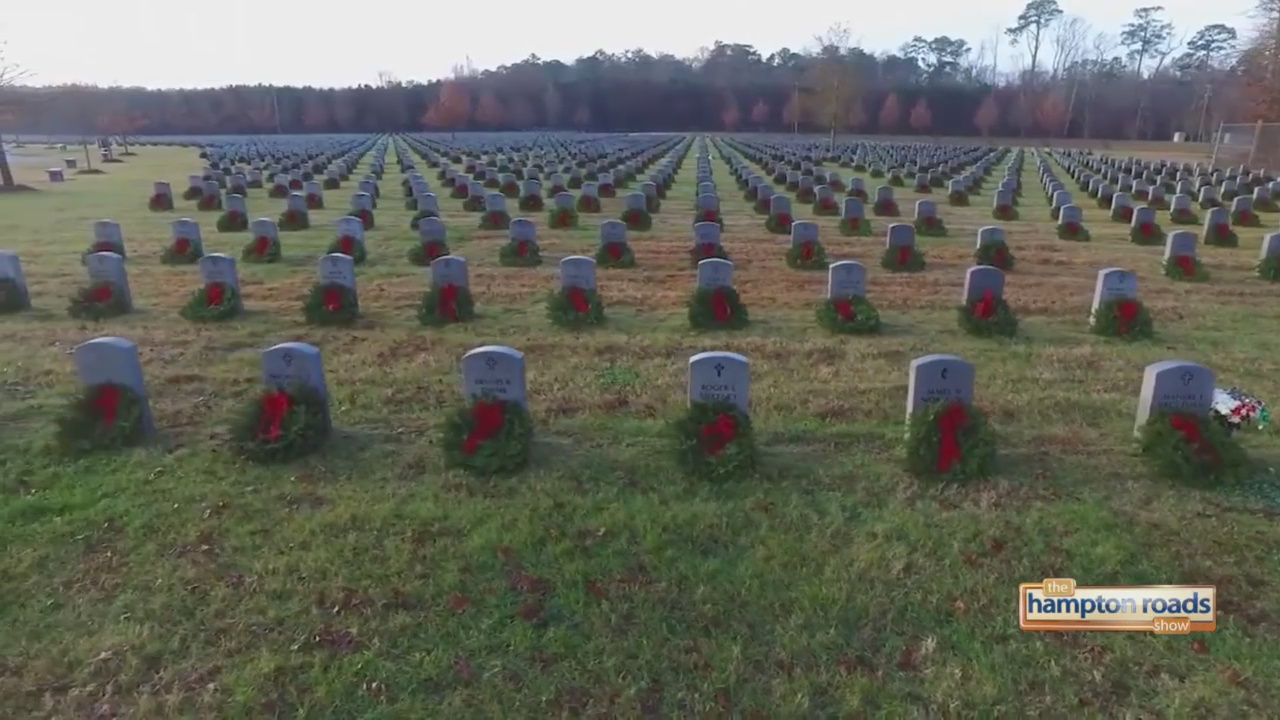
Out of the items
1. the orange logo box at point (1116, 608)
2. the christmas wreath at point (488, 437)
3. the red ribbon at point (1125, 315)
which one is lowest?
the orange logo box at point (1116, 608)

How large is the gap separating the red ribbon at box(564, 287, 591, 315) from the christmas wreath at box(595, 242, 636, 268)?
2890 mm

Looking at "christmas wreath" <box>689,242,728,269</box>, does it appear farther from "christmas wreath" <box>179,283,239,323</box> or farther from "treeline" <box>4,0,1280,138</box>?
"treeline" <box>4,0,1280,138</box>

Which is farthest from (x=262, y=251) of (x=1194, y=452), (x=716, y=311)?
(x=1194, y=452)

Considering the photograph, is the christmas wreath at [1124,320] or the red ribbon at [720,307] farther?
the red ribbon at [720,307]

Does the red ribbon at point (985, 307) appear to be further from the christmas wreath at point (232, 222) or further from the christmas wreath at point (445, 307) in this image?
the christmas wreath at point (232, 222)

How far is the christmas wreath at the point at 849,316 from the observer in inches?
325

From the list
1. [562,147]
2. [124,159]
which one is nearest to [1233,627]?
[562,147]

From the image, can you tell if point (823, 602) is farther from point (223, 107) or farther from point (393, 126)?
point (223, 107)

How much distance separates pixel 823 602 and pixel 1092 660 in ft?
3.78

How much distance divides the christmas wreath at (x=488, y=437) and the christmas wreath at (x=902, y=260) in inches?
287

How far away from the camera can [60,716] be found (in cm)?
325

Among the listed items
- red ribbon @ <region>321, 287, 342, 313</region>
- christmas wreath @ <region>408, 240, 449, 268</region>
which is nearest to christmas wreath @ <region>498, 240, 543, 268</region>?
christmas wreath @ <region>408, 240, 449, 268</region>

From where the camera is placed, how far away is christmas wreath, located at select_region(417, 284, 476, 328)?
8.59 meters

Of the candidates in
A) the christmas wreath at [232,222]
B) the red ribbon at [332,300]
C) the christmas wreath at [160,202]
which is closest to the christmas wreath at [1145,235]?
the red ribbon at [332,300]
